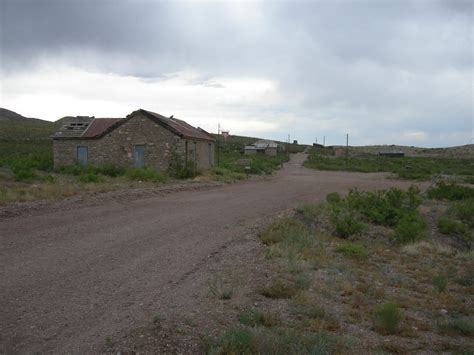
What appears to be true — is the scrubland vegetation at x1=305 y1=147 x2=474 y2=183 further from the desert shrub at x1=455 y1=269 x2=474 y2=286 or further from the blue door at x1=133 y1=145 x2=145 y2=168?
the desert shrub at x1=455 y1=269 x2=474 y2=286

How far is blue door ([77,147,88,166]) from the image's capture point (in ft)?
91.2

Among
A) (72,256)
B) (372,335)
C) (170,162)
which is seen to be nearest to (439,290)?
(372,335)

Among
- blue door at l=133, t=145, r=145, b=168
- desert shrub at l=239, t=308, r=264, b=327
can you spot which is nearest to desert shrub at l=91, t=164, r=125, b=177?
blue door at l=133, t=145, r=145, b=168

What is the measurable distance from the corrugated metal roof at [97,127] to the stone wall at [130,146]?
19.8 inches

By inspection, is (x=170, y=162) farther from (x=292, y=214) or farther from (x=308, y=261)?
(x=308, y=261)

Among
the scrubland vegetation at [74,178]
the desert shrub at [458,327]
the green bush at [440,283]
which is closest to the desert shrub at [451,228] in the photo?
the green bush at [440,283]

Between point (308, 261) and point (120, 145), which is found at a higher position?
point (120, 145)

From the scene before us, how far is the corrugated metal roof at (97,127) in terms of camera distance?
2780cm

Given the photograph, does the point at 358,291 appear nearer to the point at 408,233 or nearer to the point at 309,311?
the point at 309,311

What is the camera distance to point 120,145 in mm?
26609

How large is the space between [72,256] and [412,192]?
14.0 m

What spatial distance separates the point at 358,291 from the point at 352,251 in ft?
9.56

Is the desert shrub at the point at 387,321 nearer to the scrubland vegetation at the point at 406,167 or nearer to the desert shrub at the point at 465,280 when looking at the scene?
the desert shrub at the point at 465,280

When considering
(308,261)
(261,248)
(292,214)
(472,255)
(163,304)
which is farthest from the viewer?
(292,214)
